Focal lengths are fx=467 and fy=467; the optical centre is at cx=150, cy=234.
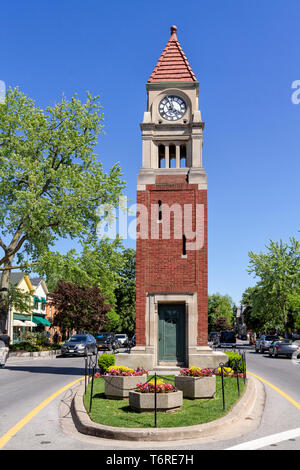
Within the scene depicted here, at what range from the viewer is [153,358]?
1964cm

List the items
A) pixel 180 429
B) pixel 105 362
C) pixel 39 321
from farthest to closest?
pixel 39 321 → pixel 105 362 → pixel 180 429

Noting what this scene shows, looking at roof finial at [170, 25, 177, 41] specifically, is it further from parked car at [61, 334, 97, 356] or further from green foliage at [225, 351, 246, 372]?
parked car at [61, 334, 97, 356]

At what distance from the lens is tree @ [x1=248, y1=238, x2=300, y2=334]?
189 ft

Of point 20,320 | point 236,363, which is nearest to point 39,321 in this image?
point 20,320

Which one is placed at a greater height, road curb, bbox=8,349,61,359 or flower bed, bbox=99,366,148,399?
flower bed, bbox=99,366,148,399

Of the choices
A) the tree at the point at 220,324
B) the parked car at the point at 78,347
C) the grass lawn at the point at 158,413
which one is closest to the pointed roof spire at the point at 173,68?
the grass lawn at the point at 158,413

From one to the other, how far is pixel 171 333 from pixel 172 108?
10487 mm

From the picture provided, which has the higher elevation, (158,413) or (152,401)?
(152,401)

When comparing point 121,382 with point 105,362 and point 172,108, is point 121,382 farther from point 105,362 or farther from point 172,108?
point 172,108

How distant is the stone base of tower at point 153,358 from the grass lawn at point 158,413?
21.3ft

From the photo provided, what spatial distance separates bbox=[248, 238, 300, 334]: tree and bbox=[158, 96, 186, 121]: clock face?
3878 centimetres

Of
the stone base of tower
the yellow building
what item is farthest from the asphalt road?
the yellow building

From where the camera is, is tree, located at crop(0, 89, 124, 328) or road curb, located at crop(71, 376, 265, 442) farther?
tree, located at crop(0, 89, 124, 328)

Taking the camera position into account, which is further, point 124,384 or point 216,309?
point 216,309
